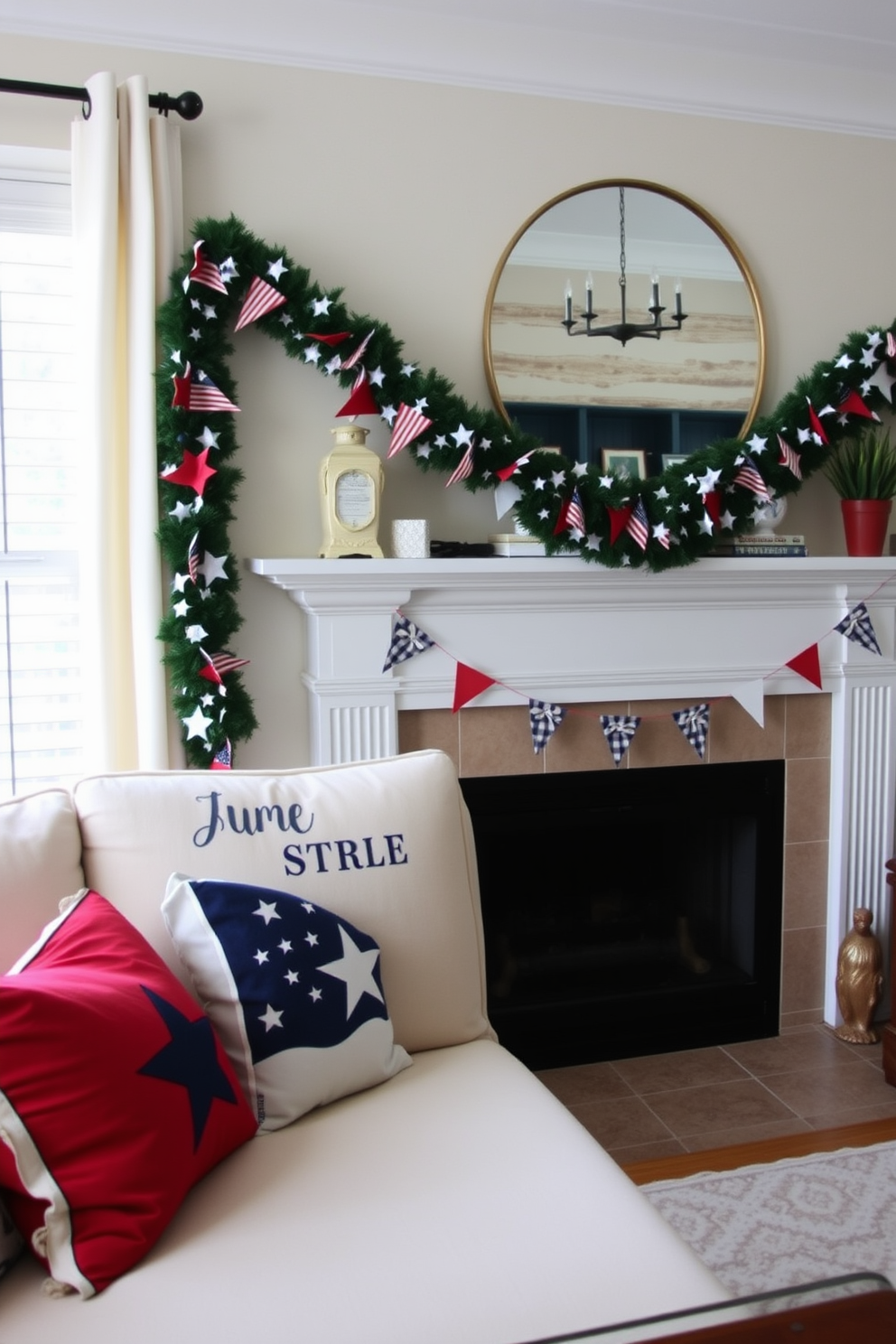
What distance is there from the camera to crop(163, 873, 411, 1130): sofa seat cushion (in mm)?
1554

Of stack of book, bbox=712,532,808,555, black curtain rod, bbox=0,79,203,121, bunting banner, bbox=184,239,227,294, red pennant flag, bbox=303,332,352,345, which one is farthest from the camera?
stack of book, bbox=712,532,808,555

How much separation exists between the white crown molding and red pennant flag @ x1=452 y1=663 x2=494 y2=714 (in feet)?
4.70

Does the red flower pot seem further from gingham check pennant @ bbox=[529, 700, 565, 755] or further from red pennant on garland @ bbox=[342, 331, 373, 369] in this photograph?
red pennant on garland @ bbox=[342, 331, 373, 369]

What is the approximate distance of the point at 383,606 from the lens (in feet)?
8.79

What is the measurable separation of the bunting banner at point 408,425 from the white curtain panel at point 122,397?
55 cm

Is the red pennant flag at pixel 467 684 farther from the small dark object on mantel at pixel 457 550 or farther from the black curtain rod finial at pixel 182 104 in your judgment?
the black curtain rod finial at pixel 182 104

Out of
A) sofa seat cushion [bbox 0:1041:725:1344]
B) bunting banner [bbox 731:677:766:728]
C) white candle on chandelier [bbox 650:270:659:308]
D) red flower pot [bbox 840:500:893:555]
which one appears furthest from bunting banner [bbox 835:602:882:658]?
sofa seat cushion [bbox 0:1041:725:1344]

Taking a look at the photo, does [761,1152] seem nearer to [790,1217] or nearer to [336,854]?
[790,1217]

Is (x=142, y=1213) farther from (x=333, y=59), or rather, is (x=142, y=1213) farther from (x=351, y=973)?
(x=333, y=59)

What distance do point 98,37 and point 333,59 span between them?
1.73 ft

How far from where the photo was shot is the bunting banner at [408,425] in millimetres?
2598

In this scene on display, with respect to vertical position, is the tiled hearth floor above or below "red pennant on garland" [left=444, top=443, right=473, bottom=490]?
below

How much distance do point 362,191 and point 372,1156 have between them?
7.12ft

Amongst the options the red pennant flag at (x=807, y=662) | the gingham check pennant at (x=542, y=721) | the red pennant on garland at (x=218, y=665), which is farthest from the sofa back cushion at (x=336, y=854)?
the red pennant flag at (x=807, y=662)
